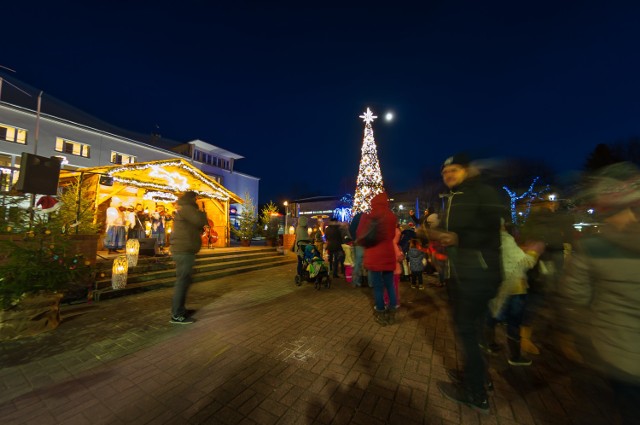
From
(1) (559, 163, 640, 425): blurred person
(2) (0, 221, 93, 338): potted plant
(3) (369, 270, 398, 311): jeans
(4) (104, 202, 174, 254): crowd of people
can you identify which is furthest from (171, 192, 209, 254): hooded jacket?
(4) (104, 202, 174, 254): crowd of people

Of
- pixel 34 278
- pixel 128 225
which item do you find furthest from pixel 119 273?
pixel 128 225

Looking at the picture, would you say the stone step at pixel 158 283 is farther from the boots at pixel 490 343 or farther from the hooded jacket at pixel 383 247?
the boots at pixel 490 343

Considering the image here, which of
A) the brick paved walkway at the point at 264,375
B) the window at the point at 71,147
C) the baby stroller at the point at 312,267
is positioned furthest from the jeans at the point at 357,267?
the window at the point at 71,147

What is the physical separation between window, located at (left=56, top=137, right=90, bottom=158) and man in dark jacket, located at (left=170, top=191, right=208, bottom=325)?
22894 mm

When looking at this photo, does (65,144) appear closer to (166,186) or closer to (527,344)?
(166,186)

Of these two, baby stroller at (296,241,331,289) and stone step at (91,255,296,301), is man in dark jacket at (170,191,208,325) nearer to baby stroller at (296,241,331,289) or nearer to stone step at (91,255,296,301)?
stone step at (91,255,296,301)

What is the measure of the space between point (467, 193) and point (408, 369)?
2.14 meters

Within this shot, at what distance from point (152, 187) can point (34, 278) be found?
8.33 meters

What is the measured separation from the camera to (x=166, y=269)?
7715 mm

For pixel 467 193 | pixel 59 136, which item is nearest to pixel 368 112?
pixel 467 193

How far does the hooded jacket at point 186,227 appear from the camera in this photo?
445cm

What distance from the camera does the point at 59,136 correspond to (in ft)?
63.7

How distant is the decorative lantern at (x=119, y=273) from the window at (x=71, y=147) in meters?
20.5

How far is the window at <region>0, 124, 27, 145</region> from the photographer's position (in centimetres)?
1730
